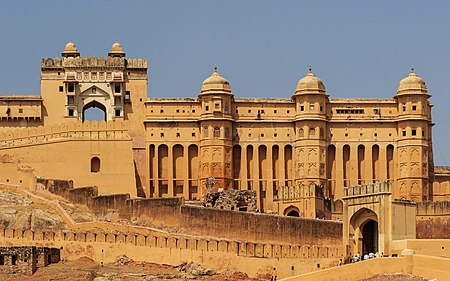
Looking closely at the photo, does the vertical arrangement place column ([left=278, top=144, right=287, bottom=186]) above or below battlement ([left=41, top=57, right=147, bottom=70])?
below

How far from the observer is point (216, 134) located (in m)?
89.1

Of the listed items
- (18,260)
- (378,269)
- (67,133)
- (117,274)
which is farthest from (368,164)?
(18,260)

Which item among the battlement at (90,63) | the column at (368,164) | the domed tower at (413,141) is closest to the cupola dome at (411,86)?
the domed tower at (413,141)

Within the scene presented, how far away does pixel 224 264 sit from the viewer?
228 ft

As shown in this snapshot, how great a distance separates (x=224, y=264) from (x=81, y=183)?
58.8 ft

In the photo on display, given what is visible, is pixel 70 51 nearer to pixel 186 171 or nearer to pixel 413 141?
pixel 186 171

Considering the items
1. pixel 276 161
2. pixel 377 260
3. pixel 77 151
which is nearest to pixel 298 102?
pixel 276 161

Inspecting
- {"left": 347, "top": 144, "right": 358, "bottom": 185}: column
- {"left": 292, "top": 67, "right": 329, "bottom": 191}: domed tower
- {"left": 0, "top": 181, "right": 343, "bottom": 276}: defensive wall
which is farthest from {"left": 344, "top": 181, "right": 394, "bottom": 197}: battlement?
{"left": 347, "top": 144, "right": 358, "bottom": 185}: column

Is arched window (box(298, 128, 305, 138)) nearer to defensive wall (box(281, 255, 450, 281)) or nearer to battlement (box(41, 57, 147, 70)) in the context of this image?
battlement (box(41, 57, 147, 70))

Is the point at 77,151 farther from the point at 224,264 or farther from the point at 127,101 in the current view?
the point at 224,264

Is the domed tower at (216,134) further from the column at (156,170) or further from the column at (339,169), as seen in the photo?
Answer: the column at (339,169)

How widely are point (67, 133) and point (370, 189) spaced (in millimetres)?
26029

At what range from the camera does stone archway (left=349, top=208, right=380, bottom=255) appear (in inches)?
2707

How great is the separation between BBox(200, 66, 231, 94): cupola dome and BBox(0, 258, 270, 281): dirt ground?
2164 centimetres
